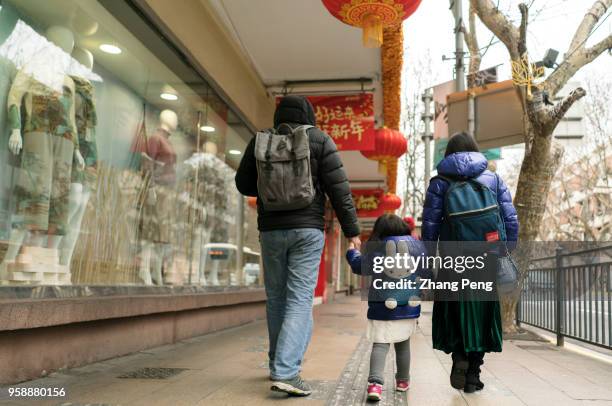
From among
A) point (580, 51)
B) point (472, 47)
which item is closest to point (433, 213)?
point (580, 51)

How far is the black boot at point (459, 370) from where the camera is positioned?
3.41 meters

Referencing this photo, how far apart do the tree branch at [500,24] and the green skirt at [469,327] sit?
4.96 m

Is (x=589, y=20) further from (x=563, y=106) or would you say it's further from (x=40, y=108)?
(x=40, y=108)

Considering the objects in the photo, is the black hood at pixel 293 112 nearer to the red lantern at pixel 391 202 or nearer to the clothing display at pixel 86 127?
the clothing display at pixel 86 127

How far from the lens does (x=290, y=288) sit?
3369 mm

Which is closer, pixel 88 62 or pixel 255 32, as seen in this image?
pixel 88 62

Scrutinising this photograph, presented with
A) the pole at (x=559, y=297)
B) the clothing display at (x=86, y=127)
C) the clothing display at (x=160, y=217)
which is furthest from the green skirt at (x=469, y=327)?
the pole at (x=559, y=297)

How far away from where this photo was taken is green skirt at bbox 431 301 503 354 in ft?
11.1

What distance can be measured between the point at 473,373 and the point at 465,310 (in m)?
0.40

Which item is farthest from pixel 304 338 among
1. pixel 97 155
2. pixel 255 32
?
pixel 255 32

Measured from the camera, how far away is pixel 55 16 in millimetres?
4289

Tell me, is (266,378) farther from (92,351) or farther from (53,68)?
(53,68)

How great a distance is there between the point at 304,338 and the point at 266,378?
69 cm

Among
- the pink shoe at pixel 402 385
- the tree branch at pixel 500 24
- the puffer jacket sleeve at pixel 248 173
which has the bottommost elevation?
the pink shoe at pixel 402 385
